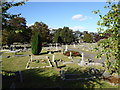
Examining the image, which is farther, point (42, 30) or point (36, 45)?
point (42, 30)

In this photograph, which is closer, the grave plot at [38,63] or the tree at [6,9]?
the tree at [6,9]

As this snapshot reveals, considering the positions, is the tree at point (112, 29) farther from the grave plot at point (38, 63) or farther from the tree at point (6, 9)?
the grave plot at point (38, 63)

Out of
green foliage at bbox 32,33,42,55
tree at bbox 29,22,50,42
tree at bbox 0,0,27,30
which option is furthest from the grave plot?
tree at bbox 29,22,50,42

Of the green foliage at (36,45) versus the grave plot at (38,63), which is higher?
the green foliage at (36,45)

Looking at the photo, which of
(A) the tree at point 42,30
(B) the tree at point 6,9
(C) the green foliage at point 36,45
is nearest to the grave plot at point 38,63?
(C) the green foliage at point 36,45

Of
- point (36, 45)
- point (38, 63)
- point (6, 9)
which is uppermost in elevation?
point (6, 9)

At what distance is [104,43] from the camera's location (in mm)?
4641

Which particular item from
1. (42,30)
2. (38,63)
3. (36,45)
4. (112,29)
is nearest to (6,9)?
(112,29)

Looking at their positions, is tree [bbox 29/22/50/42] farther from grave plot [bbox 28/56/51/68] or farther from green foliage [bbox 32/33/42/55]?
grave plot [bbox 28/56/51/68]

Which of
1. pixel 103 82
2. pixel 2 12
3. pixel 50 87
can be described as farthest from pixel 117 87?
pixel 2 12

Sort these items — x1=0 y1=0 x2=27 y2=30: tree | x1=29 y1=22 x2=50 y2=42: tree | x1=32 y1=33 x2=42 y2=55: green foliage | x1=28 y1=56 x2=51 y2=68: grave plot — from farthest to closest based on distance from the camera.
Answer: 1. x1=29 y1=22 x2=50 y2=42: tree
2. x1=32 y1=33 x2=42 y2=55: green foliage
3. x1=28 y1=56 x2=51 y2=68: grave plot
4. x1=0 y1=0 x2=27 y2=30: tree

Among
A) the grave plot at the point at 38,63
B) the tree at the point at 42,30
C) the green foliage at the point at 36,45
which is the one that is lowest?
the grave plot at the point at 38,63

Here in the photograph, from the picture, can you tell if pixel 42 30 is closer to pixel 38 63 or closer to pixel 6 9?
pixel 38 63

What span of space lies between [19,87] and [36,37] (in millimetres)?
16779
